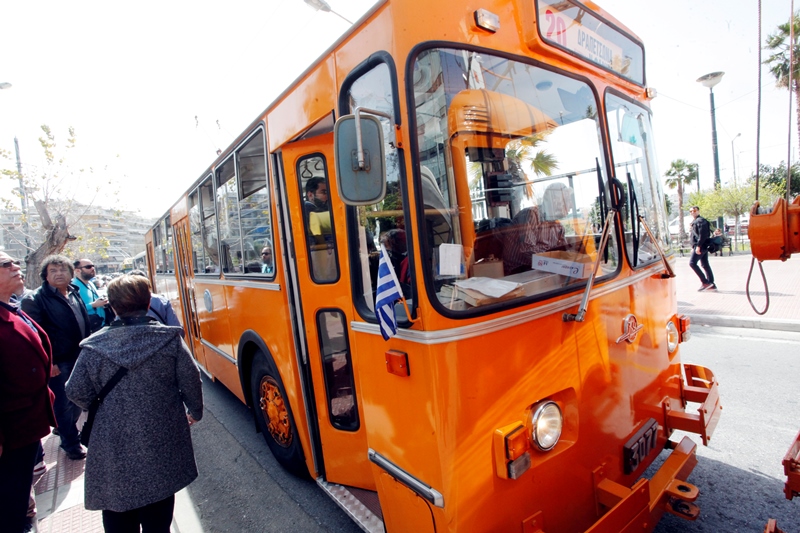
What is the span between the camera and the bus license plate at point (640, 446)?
2.32 metres

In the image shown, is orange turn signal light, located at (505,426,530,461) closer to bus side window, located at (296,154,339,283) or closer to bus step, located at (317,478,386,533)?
bus step, located at (317,478,386,533)

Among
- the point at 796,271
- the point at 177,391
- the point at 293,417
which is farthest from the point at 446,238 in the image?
the point at 796,271

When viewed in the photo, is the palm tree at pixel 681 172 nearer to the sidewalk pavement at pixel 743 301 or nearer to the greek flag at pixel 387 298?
the sidewalk pavement at pixel 743 301

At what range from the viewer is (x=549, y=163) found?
2.24 meters

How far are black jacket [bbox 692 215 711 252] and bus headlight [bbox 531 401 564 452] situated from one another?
9.19 m

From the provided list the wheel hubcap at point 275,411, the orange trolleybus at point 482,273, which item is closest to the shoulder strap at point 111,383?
the orange trolleybus at point 482,273

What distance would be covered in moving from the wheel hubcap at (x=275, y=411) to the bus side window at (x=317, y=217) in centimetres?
126

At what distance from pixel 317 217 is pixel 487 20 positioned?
1489mm

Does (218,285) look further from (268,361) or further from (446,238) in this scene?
(446,238)

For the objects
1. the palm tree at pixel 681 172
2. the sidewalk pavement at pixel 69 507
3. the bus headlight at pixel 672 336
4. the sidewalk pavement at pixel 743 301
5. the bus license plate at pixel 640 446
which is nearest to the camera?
the bus license plate at pixel 640 446

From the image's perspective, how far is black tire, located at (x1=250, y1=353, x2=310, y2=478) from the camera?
3264 mm

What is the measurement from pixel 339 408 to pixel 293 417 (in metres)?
0.57

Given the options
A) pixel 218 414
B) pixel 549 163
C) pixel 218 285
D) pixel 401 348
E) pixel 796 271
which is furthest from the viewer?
pixel 796 271

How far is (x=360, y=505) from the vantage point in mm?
2547
